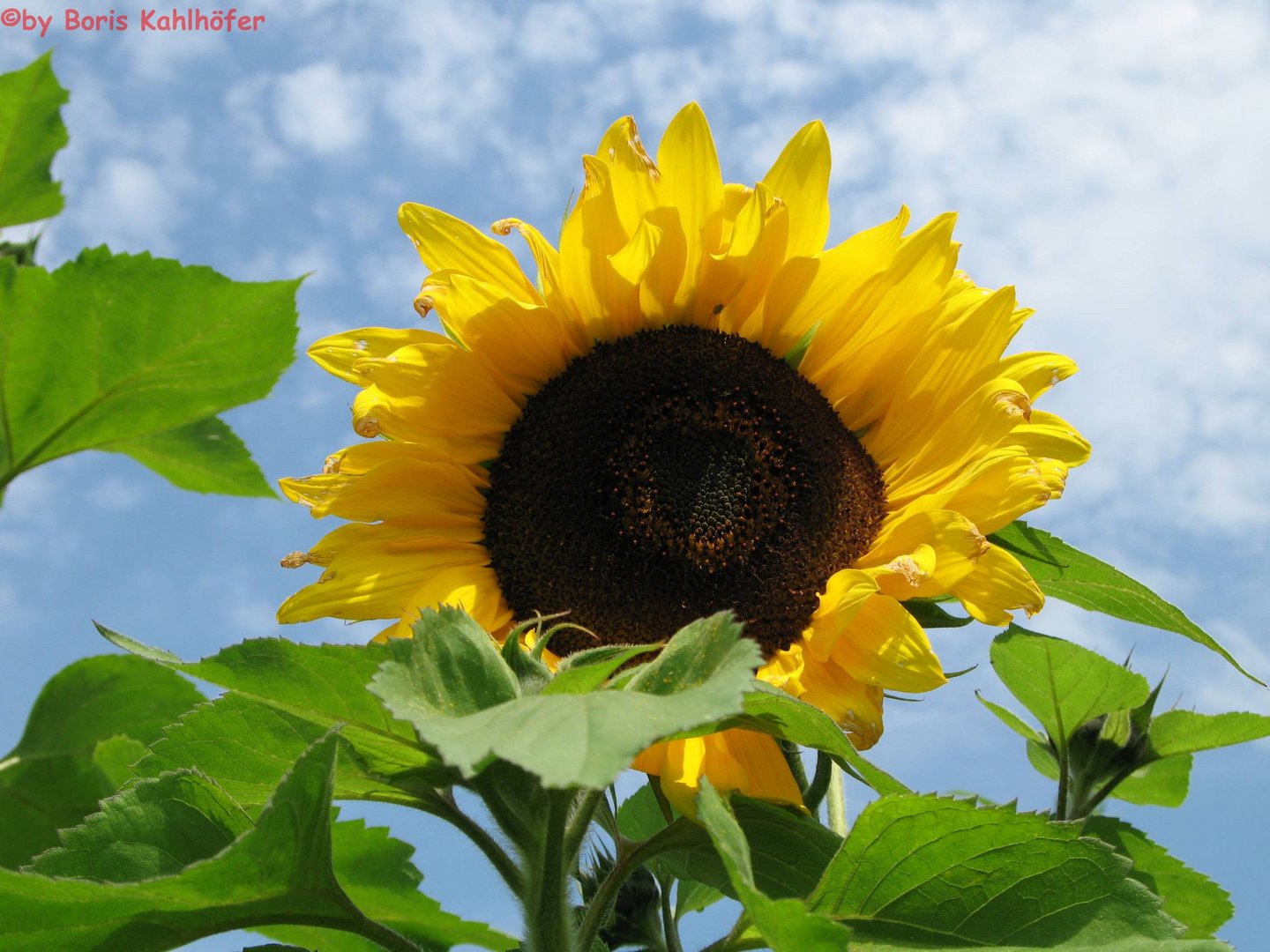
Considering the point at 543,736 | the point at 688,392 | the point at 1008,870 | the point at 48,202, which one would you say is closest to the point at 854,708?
the point at 1008,870

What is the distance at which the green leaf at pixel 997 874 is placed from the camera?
1.45m

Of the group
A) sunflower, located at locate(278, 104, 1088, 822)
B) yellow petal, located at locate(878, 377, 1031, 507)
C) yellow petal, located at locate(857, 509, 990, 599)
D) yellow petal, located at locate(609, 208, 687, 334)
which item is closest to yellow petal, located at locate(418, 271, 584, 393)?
sunflower, located at locate(278, 104, 1088, 822)

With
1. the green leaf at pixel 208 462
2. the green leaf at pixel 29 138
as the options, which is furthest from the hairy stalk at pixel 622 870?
the green leaf at pixel 29 138

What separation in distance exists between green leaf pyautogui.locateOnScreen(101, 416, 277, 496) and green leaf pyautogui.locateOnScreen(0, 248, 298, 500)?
30cm

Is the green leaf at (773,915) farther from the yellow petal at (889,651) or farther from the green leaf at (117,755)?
the green leaf at (117,755)

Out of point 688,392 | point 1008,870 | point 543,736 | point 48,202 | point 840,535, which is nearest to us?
point 543,736

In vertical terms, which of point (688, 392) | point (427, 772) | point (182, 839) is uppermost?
point (688, 392)

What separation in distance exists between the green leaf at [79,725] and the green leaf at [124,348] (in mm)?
771

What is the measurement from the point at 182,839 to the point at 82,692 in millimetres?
1949

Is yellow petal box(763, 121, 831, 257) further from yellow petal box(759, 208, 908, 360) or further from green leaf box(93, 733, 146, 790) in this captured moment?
green leaf box(93, 733, 146, 790)

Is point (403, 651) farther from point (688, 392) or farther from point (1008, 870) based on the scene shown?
point (688, 392)

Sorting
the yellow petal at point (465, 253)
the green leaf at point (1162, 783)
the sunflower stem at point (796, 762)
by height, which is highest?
the yellow petal at point (465, 253)

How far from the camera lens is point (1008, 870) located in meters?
1.46

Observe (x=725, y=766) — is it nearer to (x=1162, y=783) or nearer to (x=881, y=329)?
(x=881, y=329)
